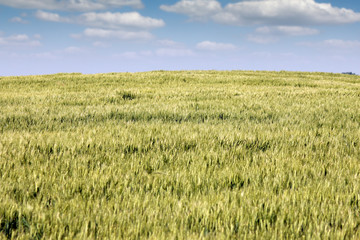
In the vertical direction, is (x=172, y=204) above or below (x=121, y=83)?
below

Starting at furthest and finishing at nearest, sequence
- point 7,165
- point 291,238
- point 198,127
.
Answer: point 198,127
point 7,165
point 291,238

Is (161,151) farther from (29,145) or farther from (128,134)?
(29,145)

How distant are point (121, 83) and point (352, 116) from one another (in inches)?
516

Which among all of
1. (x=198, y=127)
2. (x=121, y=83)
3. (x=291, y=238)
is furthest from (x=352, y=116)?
(x=121, y=83)

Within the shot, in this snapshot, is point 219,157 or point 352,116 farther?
point 352,116

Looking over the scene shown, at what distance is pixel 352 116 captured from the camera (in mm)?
6844

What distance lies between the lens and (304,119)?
6340 millimetres

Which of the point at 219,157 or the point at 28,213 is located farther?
the point at 219,157

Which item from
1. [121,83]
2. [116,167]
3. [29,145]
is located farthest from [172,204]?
[121,83]

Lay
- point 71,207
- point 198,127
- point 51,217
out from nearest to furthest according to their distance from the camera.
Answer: point 51,217 < point 71,207 < point 198,127

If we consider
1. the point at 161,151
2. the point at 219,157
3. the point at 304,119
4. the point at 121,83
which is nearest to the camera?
the point at 219,157

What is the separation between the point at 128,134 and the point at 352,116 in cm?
536

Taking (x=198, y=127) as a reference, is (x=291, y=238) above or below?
below

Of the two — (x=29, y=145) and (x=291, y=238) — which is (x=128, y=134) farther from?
(x=291, y=238)
